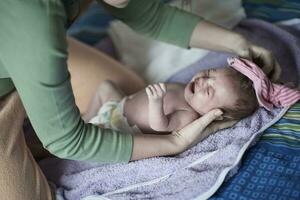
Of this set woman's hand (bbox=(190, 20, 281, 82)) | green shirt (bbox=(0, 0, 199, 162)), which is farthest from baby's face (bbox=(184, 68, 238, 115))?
green shirt (bbox=(0, 0, 199, 162))

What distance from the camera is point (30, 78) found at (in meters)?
1.01

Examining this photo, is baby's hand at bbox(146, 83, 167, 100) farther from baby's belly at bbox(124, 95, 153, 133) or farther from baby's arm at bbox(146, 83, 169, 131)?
baby's belly at bbox(124, 95, 153, 133)

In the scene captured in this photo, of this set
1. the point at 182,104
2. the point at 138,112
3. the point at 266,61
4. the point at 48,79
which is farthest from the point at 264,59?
the point at 48,79

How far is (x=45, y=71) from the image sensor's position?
1.00 meters

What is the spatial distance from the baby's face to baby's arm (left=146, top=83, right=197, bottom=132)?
0.04 m

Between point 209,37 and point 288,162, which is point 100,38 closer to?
point 209,37

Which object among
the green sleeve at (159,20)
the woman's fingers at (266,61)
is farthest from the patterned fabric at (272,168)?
the green sleeve at (159,20)

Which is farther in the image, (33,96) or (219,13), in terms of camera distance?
(219,13)

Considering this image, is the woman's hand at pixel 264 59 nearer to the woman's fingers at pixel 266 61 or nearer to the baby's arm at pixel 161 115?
the woman's fingers at pixel 266 61

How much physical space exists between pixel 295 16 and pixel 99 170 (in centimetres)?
81

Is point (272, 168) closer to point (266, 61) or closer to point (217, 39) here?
point (266, 61)

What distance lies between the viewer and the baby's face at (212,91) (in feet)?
4.17

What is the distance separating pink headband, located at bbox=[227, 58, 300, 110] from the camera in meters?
1.26

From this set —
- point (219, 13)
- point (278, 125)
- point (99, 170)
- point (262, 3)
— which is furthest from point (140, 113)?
point (262, 3)
